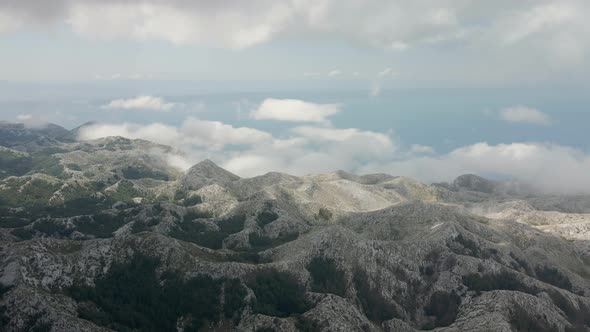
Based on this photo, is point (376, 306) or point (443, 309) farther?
point (443, 309)

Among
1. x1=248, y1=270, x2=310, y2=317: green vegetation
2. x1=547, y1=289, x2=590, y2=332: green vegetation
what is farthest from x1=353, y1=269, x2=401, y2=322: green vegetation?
x1=547, y1=289, x2=590, y2=332: green vegetation

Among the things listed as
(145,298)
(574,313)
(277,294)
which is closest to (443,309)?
(574,313)

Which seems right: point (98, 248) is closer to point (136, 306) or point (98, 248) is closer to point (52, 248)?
point (52, 248)

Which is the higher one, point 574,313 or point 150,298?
point 150,298

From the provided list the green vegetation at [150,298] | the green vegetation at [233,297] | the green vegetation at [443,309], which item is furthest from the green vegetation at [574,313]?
the green vegetation at [150,298]

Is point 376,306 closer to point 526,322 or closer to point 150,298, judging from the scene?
point 526,322

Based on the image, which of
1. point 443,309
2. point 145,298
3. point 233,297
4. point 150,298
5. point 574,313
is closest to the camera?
point 145,298
